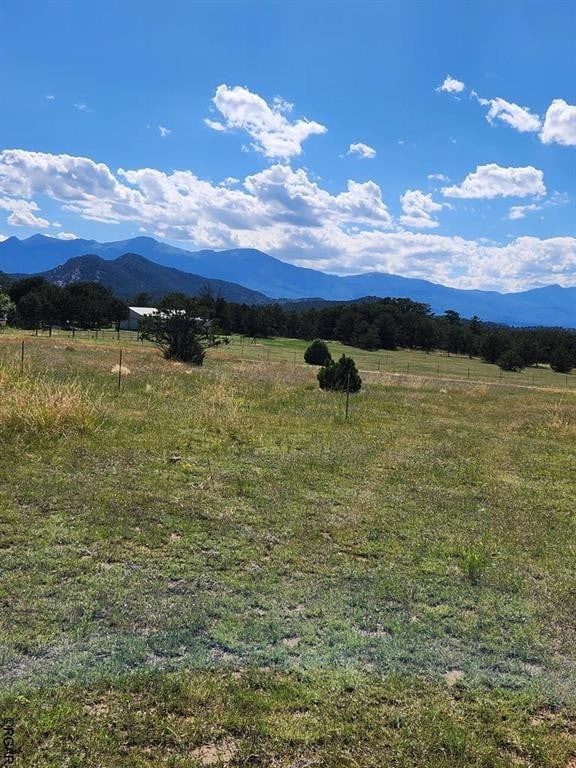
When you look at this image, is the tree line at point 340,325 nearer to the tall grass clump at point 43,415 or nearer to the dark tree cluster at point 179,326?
the dark tree cluster at point 179,326

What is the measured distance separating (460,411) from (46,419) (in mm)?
13131

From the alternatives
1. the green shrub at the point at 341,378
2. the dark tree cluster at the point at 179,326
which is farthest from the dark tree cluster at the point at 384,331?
the green shrub at the point at 341,378

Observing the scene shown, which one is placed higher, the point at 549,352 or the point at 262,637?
the point at 549,352

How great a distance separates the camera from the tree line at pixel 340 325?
8050 centimetres

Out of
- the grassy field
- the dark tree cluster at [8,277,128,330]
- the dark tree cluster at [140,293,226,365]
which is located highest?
the dark tree cluster at [8,277,128,330]

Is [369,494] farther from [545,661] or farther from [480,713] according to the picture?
[480,713]

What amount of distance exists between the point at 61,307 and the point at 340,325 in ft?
158

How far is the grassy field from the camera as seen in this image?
8.81ft

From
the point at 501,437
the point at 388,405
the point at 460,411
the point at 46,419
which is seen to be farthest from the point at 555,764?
the point at 460,411

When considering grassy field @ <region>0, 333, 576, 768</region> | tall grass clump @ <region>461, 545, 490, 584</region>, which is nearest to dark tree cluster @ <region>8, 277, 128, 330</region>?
grassy field @ <region>0, 333, 576, 768</region>

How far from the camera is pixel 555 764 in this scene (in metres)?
2.64

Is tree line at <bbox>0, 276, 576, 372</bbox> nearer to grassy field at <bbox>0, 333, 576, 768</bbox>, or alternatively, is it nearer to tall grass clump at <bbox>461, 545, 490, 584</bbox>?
grassy field at <bbox>0, 333, 576, 768</bbox>

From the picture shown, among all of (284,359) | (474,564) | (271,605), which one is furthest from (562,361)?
(271,605)

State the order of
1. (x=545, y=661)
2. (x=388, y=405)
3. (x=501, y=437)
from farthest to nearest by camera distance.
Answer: (x=388, y=405), (x=501, y=437), (x=545, y=661)
